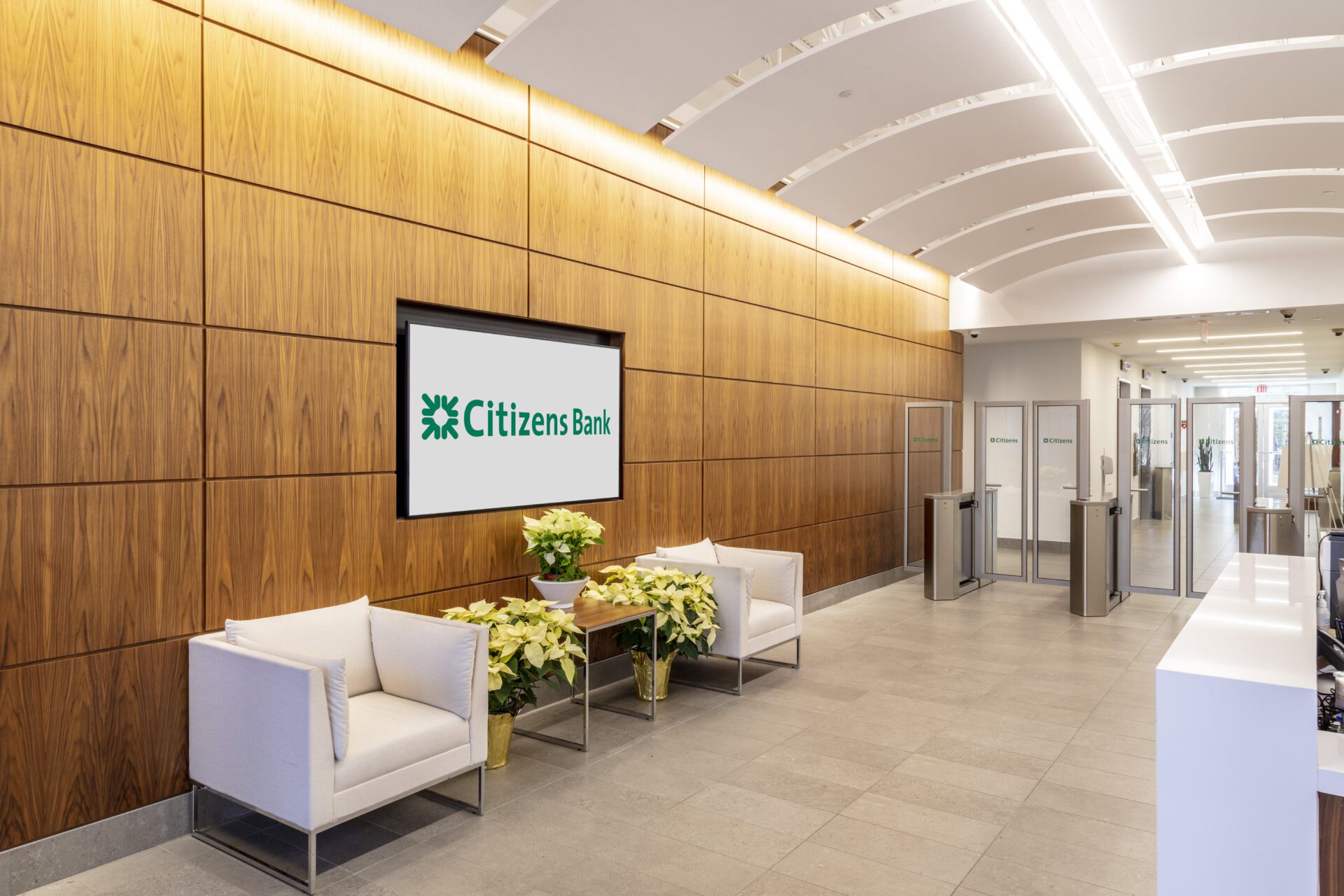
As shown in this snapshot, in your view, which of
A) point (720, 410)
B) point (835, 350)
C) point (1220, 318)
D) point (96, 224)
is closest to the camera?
point (96, 224)

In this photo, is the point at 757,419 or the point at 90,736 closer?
the point at 90,736

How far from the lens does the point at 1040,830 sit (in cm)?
393

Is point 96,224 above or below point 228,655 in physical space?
above

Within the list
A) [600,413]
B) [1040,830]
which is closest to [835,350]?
[600,413]

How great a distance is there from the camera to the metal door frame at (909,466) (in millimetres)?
10664

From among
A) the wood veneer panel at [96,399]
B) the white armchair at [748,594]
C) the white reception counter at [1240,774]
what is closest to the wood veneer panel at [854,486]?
the white armchair at [748,594]

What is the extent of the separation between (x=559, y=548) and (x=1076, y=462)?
7.31m

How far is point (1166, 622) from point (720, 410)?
16.2 ft

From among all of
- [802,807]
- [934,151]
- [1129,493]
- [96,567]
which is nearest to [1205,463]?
[1129,493]

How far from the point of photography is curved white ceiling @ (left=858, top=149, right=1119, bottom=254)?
7.44m

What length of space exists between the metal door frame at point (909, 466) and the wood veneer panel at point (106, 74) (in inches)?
332

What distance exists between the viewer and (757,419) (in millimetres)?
7871

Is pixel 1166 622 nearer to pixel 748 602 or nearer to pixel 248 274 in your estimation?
pixel 748 602

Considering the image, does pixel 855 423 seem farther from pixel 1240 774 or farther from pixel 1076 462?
pixel 1240 774
